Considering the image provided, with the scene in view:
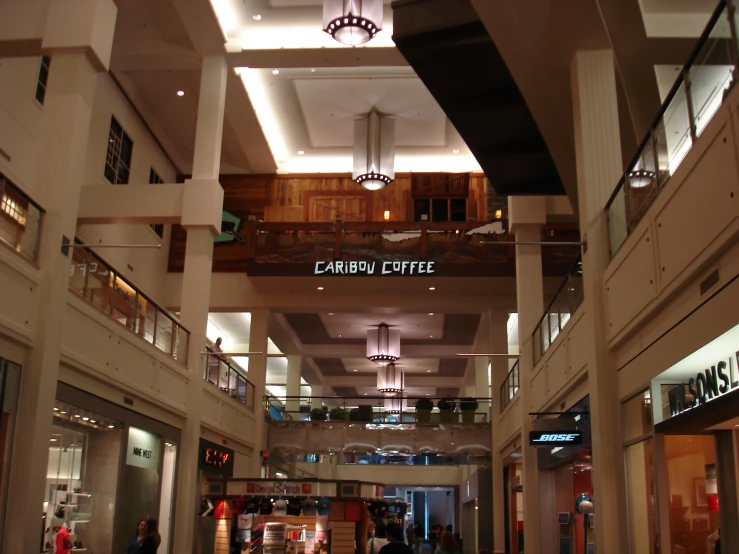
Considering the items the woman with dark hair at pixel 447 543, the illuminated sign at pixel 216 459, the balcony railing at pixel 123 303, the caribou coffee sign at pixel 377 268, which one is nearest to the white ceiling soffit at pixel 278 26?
the caribou coffee sign at pixel 377 268

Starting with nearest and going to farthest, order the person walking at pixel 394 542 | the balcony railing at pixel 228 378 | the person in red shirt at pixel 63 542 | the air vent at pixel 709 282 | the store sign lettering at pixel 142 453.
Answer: the air vent at pixel 709 282 → the person walking at pixel 394 542 → the person in red shirt at pixel 63 542 → the store sign lettering at pixel 142 453 → the balcony railing at pixel 228 378

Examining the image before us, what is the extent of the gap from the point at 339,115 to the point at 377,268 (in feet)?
17.8

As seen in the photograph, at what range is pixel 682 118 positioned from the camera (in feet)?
25.3

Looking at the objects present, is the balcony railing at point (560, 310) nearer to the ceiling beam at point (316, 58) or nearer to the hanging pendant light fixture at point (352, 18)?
the hanging pendant light fixture at point (352, 18)

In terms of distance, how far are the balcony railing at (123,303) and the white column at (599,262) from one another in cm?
754

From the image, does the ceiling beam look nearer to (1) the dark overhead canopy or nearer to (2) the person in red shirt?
(1) the dark overhead canopy

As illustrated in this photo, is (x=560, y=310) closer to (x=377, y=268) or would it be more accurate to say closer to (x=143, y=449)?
(x=143, y=449)

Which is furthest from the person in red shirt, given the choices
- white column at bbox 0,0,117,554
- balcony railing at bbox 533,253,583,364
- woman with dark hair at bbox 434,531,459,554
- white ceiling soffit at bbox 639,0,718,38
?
white ceiling soffit at bbox 639,0,718,38

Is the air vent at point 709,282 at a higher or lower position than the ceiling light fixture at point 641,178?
lower

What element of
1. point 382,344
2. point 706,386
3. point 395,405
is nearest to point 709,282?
point 706,386

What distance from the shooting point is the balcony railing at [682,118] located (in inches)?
258

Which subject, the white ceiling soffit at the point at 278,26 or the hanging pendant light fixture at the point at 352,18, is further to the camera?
the white ceiling soffit at the point at 278,26

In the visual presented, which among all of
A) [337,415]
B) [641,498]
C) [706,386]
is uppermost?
[337,415]

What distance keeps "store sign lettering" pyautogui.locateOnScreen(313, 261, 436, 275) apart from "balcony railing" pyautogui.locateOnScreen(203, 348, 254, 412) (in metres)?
3.93
